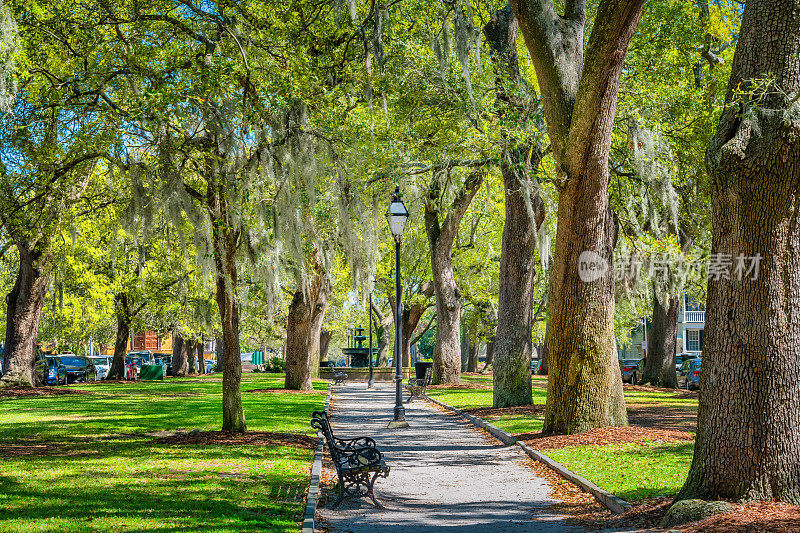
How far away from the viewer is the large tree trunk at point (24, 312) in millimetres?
Answer: 25469

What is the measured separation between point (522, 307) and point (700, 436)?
1115cm

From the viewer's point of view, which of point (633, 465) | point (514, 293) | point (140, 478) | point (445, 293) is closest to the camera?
point (140, 478)

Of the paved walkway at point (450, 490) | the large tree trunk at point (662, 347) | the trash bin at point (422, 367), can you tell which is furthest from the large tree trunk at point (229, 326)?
the trash bin at point (422, 367)

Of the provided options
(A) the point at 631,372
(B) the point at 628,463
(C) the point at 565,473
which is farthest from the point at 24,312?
(A) the point at 631,372

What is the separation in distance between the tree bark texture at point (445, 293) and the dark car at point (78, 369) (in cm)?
1787

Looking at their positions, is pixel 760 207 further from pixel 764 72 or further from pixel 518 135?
pixel 518 135

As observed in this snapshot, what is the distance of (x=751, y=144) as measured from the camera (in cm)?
664

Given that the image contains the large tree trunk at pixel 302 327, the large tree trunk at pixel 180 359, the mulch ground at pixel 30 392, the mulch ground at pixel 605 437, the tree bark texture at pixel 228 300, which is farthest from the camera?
the large tree trunk at pixel 180 359

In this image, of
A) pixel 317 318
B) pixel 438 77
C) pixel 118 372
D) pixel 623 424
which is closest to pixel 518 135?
pixel 438 77

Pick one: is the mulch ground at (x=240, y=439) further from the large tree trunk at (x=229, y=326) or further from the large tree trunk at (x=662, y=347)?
the large tree trunk at (x=662, y=347)

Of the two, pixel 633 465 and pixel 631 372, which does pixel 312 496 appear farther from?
pixel 631 372

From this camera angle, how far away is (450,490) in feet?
30.0

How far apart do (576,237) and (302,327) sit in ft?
50.0

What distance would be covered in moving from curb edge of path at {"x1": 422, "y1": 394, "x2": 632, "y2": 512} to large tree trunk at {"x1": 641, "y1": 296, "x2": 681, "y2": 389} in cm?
1449
